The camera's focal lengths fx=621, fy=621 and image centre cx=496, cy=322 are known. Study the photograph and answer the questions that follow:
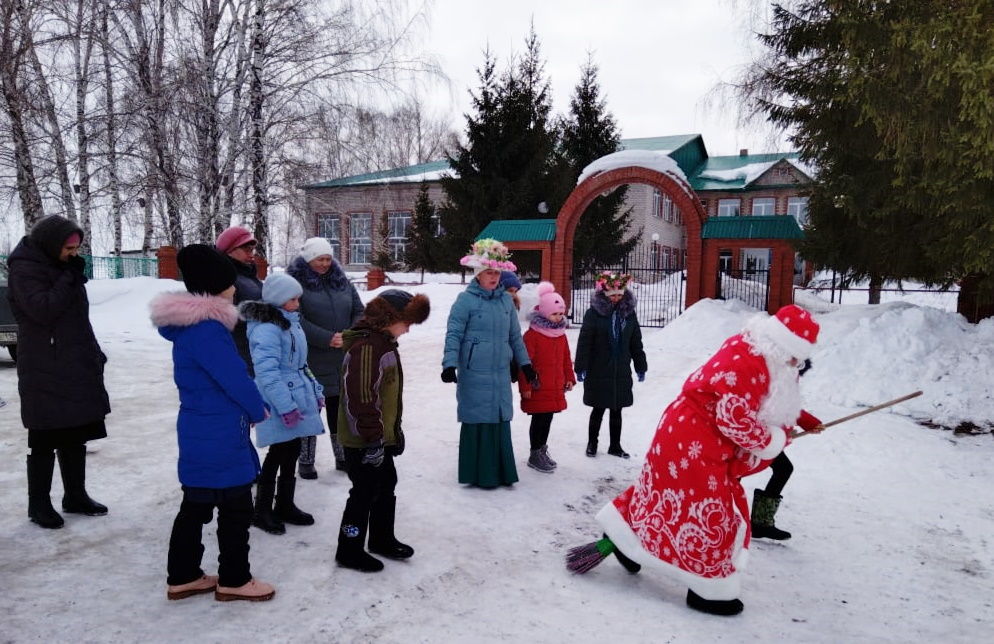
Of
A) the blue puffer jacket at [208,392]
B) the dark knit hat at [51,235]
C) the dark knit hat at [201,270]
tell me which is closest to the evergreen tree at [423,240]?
the dark knit hat at [51,235]

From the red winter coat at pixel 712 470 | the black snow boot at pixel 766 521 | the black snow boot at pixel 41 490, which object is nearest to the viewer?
the red winter coat at pixel 712 470

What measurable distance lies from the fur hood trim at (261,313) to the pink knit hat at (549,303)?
7.75 feet

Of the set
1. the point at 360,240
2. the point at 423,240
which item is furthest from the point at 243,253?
the point at 360,240

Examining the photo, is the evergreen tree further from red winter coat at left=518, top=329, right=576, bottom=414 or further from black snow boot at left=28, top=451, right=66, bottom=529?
black snow boot at left=28, top=451, right=66, bottom=529

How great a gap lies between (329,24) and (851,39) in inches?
392

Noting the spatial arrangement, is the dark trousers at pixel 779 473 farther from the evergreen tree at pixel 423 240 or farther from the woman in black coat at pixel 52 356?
the evergreen tree at pixel 423 240

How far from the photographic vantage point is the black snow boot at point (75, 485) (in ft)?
12.9

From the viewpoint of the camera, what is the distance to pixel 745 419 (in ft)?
9.57

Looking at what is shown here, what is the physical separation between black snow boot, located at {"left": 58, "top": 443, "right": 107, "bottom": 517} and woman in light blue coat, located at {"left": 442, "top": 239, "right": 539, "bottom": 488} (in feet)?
8.05

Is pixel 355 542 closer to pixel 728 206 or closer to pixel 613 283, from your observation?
pixel 613 283

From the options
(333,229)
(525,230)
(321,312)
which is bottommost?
(321,312)

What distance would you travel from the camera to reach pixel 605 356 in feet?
18.6

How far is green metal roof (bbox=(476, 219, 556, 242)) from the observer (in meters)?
16.9

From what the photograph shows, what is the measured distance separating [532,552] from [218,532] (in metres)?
1.77
